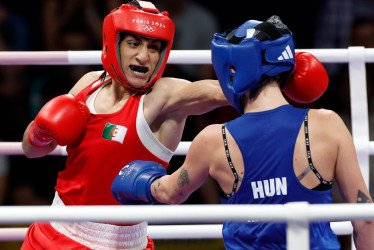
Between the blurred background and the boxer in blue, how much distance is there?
5.68 feet

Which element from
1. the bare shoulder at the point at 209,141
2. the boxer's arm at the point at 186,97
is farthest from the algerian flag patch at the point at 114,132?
the bare shoulder at the point at 209,141

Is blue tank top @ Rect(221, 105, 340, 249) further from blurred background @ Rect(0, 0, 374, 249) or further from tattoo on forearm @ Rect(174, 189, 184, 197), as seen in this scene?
blurred background @ Rect(0, 0, 374, 249)

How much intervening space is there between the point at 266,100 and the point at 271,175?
24 centimetres

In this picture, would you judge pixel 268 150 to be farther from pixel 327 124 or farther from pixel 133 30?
pixel 133 30

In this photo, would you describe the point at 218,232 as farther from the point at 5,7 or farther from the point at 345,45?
the point at 5,7

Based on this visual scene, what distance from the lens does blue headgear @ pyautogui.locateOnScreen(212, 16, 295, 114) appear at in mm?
1949

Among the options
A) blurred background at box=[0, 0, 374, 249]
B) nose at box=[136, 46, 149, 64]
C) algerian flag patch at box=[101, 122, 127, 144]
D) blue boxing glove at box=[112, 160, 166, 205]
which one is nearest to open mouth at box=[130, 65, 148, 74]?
nose at box=[136, 46, 149, 64]

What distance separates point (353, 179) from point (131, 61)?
3.47ft

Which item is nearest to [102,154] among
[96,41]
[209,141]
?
[209,141]

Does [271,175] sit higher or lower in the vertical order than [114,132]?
higher

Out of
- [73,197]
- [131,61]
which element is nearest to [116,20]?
[131,61]

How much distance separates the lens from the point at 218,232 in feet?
9.30

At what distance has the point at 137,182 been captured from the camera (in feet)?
6.83

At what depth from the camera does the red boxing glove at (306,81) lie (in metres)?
2.22
